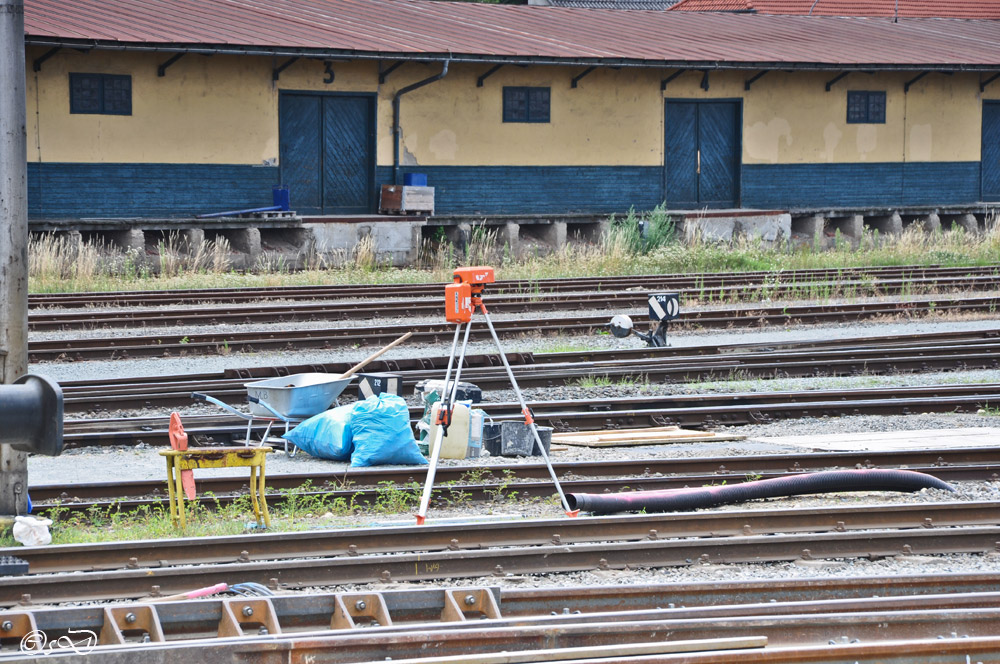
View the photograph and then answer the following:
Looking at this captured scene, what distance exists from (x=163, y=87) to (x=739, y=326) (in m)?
12.2

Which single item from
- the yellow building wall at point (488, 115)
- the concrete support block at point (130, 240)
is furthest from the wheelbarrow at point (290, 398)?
the yellow building wall at point (488, 115)

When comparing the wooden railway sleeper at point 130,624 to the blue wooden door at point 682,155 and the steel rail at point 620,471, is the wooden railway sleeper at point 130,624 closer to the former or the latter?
the steel rail at point 620,471

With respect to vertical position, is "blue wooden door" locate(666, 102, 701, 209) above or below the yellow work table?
above

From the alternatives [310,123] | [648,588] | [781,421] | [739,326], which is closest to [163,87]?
[310,123]

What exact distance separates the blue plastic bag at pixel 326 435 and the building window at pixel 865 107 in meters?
24.2

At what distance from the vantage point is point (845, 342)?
52.0 feet

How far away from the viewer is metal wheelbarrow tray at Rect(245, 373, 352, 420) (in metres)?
9.71

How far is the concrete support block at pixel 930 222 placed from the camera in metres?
31.5

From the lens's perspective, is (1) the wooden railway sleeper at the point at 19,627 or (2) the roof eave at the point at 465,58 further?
(2) the roof eave at the point at 465,58

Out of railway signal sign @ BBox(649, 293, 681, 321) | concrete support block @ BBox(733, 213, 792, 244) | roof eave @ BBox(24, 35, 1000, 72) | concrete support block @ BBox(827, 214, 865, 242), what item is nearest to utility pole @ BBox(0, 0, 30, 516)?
railway signal sign @ BBox(649, 293, 681, 321)

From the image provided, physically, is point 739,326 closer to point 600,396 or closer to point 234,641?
point 600,396

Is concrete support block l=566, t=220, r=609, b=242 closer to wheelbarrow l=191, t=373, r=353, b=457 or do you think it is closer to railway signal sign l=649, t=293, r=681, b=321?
railway signal sign l=649, t=293, r=681, b=321

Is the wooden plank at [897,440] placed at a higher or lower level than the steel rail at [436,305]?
lower

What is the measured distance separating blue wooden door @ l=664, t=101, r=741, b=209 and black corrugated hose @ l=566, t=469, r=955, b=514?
21465mm
